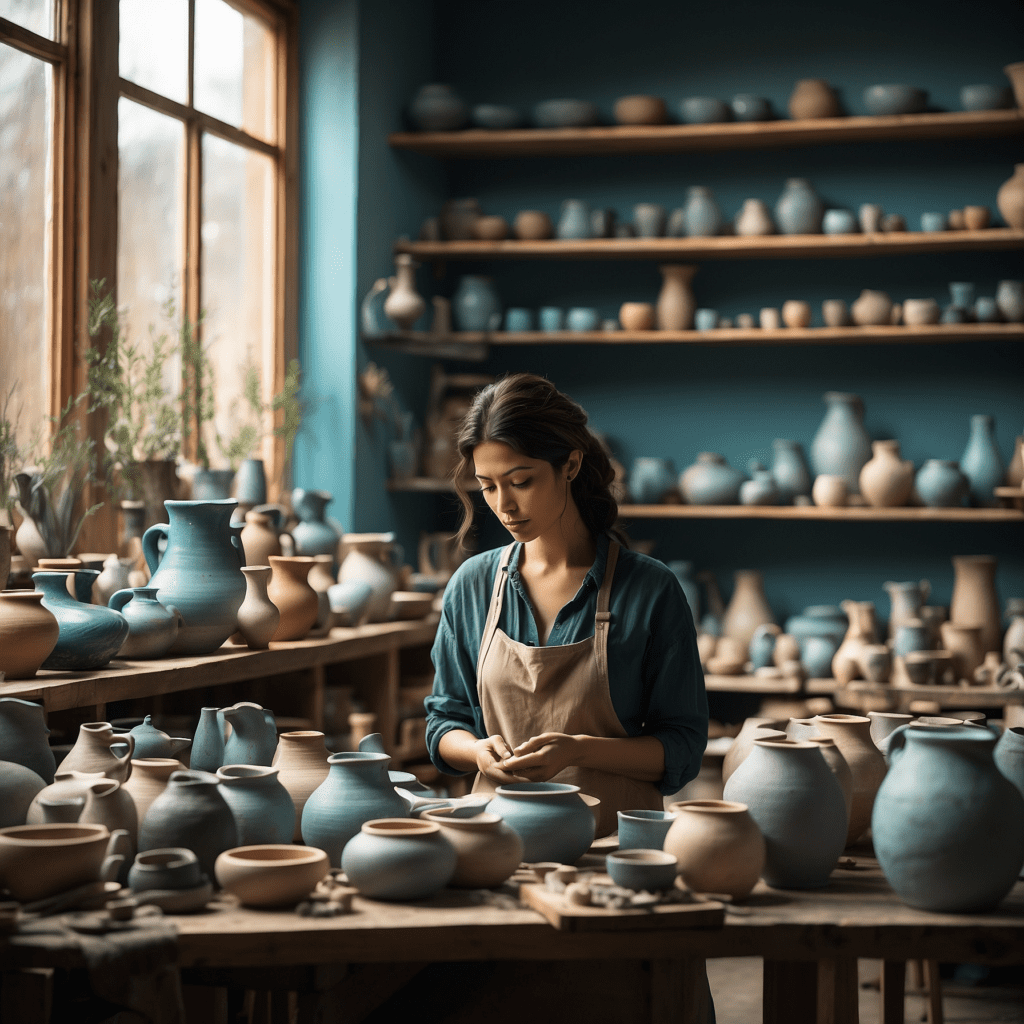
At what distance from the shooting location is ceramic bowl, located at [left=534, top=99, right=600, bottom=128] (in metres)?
5.10

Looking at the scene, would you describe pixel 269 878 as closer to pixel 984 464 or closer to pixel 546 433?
pixel 546 433

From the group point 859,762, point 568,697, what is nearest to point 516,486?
point 568,697

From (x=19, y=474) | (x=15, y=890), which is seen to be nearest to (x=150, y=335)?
(x=19, y=474)

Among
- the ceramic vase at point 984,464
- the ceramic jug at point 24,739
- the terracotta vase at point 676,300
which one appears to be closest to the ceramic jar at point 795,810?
the ceramic jug at point 24,739

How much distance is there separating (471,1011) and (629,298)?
3.95 m

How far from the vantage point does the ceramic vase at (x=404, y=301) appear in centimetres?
493

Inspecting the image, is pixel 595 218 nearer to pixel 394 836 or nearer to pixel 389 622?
pixel 389 622

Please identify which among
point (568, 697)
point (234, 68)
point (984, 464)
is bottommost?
point (568, 697)

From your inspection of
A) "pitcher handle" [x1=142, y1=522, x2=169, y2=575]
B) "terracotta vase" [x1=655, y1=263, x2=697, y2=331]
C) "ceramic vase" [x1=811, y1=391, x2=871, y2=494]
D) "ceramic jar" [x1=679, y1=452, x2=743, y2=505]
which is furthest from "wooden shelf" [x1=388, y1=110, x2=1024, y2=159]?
"pitcher handle" [x1=142, y1=522, x2=169, y2=575]

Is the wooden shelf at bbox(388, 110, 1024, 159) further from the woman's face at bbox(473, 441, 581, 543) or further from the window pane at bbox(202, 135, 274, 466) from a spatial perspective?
the woman's face at bbox(473, 441, 581, 543)

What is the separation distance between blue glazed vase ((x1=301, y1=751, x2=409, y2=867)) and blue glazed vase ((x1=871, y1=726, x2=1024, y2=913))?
691 millimetres

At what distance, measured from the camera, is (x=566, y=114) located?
511 centimetres

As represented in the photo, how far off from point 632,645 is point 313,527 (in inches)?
75.9

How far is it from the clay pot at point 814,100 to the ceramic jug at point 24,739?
3976 mm
